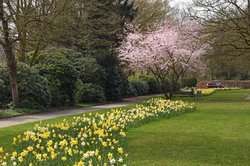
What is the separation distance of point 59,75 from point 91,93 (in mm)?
4220

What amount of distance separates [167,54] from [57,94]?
37.8 ft

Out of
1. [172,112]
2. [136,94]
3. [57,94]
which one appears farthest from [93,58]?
[172,112]

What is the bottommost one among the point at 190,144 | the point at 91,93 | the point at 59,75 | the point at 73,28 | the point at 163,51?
the point at 190,144

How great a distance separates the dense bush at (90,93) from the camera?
88.7 ft

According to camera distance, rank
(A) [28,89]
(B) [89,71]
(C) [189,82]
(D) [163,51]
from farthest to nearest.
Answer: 1. (C) [189,82]
2. (D) [163,51]
3. (B) [89,71]
4. (A) [28,89]

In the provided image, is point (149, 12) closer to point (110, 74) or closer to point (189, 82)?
point (110, 74)

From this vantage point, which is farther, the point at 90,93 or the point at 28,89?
the point at 90,93

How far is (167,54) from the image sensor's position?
31312 millimetres

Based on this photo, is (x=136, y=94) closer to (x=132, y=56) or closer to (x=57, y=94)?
(x=132, y=56)

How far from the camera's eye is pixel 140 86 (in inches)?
1535

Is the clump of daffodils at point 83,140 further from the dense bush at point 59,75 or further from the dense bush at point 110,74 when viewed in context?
the dense bush at point 110,74

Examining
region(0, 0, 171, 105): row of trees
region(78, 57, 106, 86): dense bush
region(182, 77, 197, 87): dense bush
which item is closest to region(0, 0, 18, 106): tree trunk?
region(0, 0, 171, 105): row of trees

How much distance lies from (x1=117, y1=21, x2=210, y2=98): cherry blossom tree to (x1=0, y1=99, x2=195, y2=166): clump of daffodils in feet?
39.5

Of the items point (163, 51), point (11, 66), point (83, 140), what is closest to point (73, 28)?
point (11, 66)
